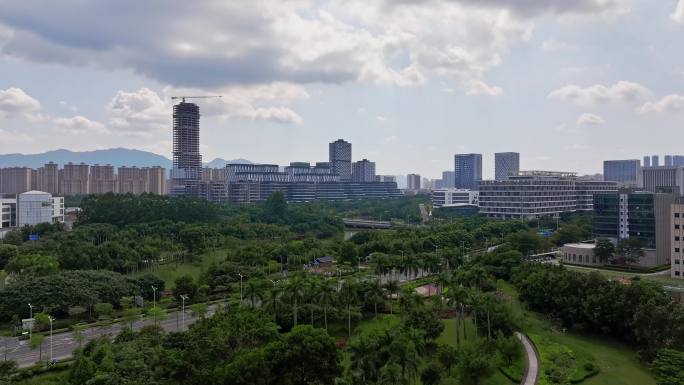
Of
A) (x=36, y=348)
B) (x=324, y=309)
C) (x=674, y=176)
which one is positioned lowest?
(x=36, y=348)

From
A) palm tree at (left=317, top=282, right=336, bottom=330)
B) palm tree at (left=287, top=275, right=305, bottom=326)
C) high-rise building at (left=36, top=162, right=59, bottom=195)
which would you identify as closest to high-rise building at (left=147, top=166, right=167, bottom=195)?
high-rise building at (left=36, top=162, right=59, bottom=195)

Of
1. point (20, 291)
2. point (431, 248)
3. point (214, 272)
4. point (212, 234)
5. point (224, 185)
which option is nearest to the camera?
point (20, 291)

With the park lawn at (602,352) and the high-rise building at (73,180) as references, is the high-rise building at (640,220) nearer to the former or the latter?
the park lawn at (602,352)

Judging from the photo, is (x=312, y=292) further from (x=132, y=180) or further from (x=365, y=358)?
(x=132, y=180)

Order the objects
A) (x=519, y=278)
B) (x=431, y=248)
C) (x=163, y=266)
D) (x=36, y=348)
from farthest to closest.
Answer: (x=431, y=248), (x=163, y=266), (x=519, y=278), (x=36, y=348)

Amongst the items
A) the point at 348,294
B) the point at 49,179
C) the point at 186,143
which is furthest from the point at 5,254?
the point at 186,143

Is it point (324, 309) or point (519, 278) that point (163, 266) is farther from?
point (519, 278)

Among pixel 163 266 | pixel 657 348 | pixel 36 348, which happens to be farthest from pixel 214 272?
pixel 657 348
